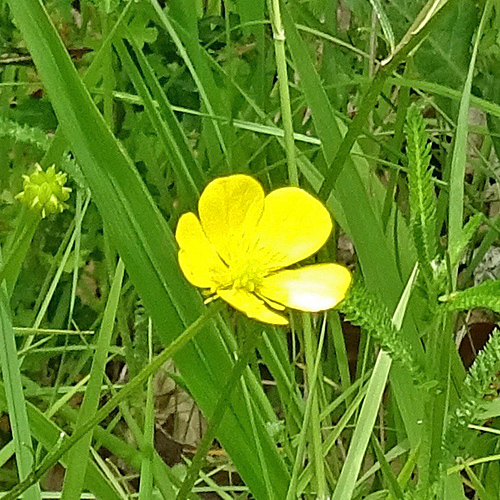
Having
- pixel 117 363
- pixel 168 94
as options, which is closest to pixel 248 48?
pixel 168 94

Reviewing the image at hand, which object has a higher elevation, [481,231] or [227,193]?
[227,193]

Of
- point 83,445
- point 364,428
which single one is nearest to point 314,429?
point 364,428

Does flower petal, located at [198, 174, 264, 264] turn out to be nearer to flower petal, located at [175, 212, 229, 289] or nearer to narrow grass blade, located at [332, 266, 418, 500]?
flower petal, located at [175, 212, 229, 289]

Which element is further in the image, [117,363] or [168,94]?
[117,363]

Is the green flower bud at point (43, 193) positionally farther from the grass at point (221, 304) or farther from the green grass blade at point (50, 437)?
the green grass blade at point (50, 437)

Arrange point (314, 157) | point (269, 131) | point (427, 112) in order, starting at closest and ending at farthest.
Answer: point (269, 131)
point (314, 157)
point (427, 112)

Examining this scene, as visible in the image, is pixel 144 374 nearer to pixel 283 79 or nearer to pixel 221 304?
pixel 221 304

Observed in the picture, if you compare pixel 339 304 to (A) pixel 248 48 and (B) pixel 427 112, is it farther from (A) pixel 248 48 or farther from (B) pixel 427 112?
(B) pixel 427 112

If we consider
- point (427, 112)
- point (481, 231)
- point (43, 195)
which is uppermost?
point (43, 195)
